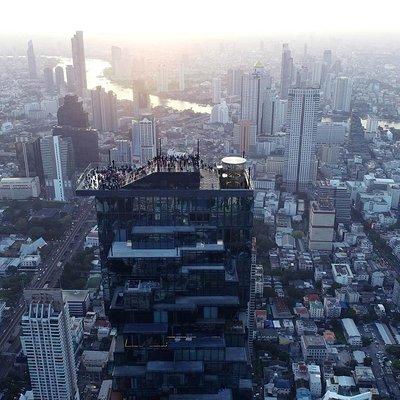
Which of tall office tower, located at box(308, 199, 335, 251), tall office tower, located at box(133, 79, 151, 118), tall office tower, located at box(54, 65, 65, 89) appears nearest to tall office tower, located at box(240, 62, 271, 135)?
tall office tower, located at box(133, 79, 151, 118)

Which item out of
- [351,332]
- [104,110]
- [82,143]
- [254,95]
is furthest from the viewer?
[104,110]

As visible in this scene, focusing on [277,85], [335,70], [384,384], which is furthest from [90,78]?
[384,384]

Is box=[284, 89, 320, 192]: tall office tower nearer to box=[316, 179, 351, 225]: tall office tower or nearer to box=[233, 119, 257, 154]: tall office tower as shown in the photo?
box=[316, 179, 351, 225]: tall office tower

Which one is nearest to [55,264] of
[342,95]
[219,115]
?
[219,115]

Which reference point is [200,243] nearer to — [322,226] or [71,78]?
[322,226]

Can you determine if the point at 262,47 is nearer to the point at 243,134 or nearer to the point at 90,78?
the point at 90,78

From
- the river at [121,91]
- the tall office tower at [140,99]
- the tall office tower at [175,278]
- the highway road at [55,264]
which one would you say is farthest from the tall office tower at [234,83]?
the tall office tower at [175,278]
